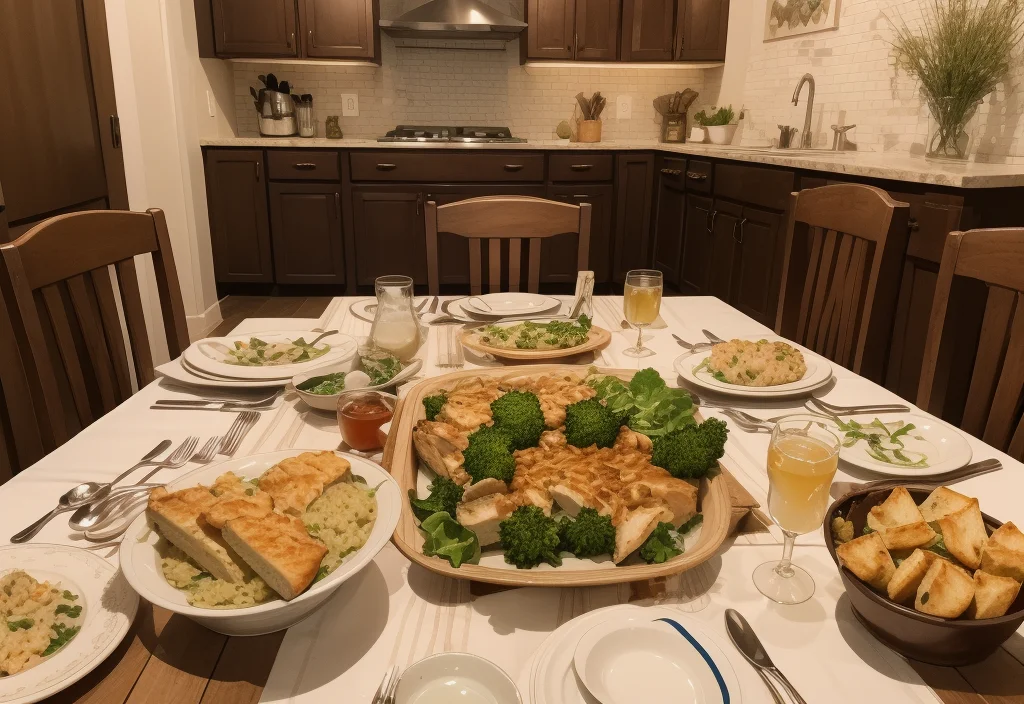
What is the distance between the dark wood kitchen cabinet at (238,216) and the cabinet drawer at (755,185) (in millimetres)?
2711

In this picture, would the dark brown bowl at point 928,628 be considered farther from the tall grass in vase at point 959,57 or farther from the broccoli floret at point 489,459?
the tall grass in vase at point 959,57

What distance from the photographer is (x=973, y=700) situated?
560mm

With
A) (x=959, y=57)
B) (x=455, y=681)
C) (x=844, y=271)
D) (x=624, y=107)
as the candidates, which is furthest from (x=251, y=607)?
(x=624, y=107)

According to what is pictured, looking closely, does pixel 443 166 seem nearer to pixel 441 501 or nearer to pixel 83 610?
pixel 441 501

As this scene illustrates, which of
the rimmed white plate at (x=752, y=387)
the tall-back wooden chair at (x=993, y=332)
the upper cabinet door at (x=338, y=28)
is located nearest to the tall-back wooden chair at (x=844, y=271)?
the tall-back wooden chair at (x=993, y=332)

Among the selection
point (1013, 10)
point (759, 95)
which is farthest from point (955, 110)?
point (759, 95)

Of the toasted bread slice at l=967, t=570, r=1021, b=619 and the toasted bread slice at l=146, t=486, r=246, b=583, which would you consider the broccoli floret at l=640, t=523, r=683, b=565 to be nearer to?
the toasted bread slice at l=967, t=570, r=1021, b=619

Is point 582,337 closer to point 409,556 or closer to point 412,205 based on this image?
point 409,556

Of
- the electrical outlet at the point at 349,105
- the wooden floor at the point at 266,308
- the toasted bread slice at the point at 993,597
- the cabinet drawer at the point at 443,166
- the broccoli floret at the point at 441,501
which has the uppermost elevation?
the electrical outlet at the point at 349,105

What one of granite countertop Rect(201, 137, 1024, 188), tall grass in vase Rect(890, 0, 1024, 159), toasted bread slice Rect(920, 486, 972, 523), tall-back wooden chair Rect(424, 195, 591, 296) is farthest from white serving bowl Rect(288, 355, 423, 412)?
tall grass in vase Rect(890, 0, 1024, 159)

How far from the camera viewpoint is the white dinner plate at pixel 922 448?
889mm

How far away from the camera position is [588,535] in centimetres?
65

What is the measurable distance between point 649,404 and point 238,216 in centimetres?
400

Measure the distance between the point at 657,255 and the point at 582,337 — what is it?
3.58 metres
